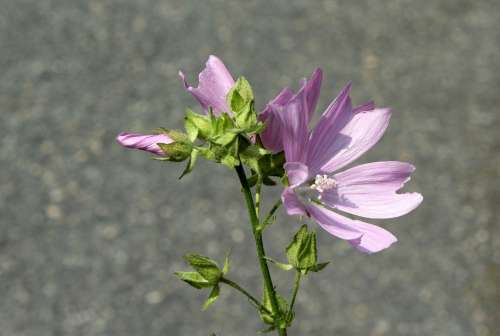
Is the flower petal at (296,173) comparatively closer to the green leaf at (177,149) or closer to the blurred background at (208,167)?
the green leaf at (177,149)

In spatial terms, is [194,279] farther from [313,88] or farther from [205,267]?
[313,88]

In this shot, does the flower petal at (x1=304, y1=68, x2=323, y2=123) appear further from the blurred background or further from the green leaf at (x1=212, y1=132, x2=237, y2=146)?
the blurred background

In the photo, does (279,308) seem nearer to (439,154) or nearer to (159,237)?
(159,237)

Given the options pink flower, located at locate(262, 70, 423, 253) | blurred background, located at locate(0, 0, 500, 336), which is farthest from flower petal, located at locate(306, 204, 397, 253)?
blurred background, located at locate(0, 0, 500, 336)

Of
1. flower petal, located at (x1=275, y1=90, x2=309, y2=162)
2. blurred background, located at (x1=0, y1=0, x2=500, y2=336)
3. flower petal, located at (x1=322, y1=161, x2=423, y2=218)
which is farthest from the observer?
blurred background, located at (x1=0, y1=0, x2=500, y2=336)

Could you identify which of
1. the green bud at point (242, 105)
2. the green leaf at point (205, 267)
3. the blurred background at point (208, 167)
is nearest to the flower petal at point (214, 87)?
the green bud at point (242, 105)

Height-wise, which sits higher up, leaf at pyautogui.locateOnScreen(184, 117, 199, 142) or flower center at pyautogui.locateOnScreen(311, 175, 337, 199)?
leaf at pyautogui.locateOnScreen(184, 117, 199, 142)
